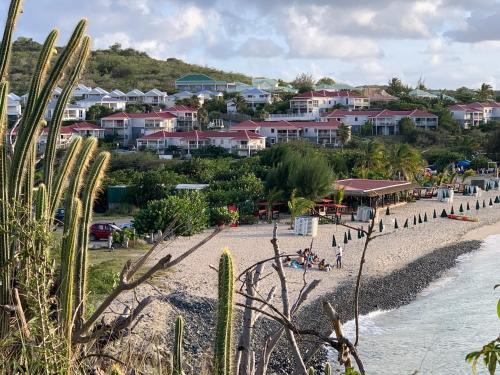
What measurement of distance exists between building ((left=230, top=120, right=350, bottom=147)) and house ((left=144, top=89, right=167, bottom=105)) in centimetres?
2121

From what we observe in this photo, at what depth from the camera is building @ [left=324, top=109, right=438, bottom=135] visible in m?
72.2

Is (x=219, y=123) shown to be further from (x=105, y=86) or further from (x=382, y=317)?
(x=382, y=317)

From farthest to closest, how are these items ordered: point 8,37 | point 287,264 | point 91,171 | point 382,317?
point 287,264, point 382,317, point 8,37, point 91,171

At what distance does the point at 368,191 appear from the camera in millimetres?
34625

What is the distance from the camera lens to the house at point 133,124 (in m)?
69.9

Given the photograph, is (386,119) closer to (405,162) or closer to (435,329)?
(405,162)

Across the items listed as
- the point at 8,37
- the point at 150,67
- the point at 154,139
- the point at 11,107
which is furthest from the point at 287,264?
the point at 150,67

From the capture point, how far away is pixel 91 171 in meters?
6.21

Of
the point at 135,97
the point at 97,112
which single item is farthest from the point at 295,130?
→ the point at 135,97

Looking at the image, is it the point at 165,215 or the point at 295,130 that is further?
the point at 295,130

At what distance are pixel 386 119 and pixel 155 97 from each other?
27986 mm

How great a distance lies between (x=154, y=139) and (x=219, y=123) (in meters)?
13.9

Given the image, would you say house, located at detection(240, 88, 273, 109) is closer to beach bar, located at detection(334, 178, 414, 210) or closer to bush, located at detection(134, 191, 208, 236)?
beach bar, located at detection(334, 178, 414, 210)

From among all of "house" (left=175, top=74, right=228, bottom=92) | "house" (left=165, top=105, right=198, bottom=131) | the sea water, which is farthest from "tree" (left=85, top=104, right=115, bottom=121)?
the sea water
